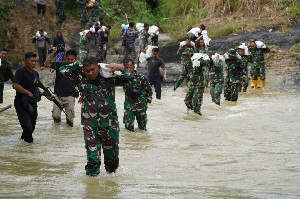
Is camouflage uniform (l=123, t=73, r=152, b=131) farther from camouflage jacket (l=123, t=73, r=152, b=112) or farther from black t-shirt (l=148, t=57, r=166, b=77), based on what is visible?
black t-shirt (l=148, t=57, r=166, b=77)

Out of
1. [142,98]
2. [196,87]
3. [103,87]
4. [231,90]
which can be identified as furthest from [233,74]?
[103,87]

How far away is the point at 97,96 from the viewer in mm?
6066

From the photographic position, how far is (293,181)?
6352 millimetres

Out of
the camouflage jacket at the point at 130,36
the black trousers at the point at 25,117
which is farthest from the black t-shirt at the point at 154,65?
the camouflage jacket at the point at 130,36

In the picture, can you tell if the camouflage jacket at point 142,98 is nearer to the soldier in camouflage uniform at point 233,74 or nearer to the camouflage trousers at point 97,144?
the camouflage trousers at point 97,144

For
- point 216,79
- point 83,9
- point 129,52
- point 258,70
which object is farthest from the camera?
point 83,9

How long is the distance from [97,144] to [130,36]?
44.8ft

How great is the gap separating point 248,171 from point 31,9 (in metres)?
19.7

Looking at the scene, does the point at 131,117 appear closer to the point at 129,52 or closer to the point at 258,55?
the point at 258,55

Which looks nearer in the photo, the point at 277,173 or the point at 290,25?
the point at 277,173

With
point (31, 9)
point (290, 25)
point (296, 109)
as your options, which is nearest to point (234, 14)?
point (290, 25)

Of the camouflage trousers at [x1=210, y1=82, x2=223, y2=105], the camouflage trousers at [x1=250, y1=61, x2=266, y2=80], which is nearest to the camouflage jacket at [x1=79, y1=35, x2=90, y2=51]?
the camouflage trousers at [x1=250, y1=61, x2=266, y2=80]

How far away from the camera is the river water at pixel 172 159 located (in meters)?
5.88

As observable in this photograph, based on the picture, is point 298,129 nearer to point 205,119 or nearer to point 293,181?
point 205,119
